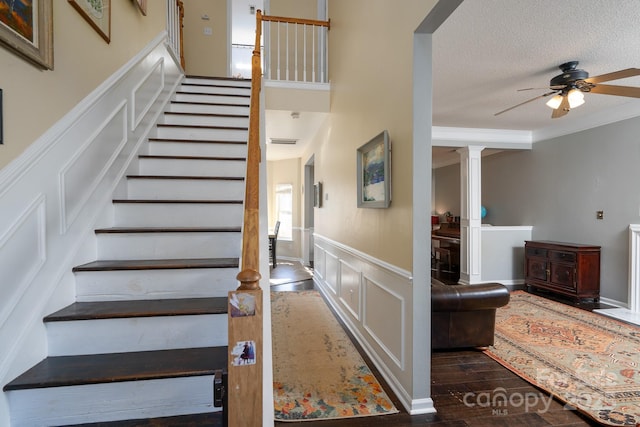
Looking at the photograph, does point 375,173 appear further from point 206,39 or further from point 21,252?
point 206,39

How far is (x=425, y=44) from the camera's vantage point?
193 cm

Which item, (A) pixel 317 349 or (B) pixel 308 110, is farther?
(B) pixel 308 110

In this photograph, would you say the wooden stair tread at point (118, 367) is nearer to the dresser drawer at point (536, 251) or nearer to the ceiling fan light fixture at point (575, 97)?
the ceiling fan light fixture at point (575, 97)

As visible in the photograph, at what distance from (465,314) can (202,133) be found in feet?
9.78

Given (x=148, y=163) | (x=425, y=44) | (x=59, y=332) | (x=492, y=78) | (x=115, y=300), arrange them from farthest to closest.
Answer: (x=492, y=78)
(x=148, y=163)
(x=425, y=44)
(x=115, y=300)
(x=59, y=332)

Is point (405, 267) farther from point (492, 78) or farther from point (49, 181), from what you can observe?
point (492, 78)

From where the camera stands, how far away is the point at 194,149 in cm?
272

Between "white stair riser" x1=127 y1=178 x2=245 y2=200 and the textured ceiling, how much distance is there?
203 centimetres

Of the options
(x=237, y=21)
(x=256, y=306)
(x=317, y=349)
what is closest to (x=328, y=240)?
(x=317, y=349)

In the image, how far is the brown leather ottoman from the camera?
265 cm

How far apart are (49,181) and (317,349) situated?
7.85ft

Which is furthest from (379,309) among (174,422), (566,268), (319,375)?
(566,268)

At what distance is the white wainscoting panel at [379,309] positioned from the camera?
81.2 inches

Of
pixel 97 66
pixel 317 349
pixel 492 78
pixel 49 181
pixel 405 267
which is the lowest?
pixel 317 349
